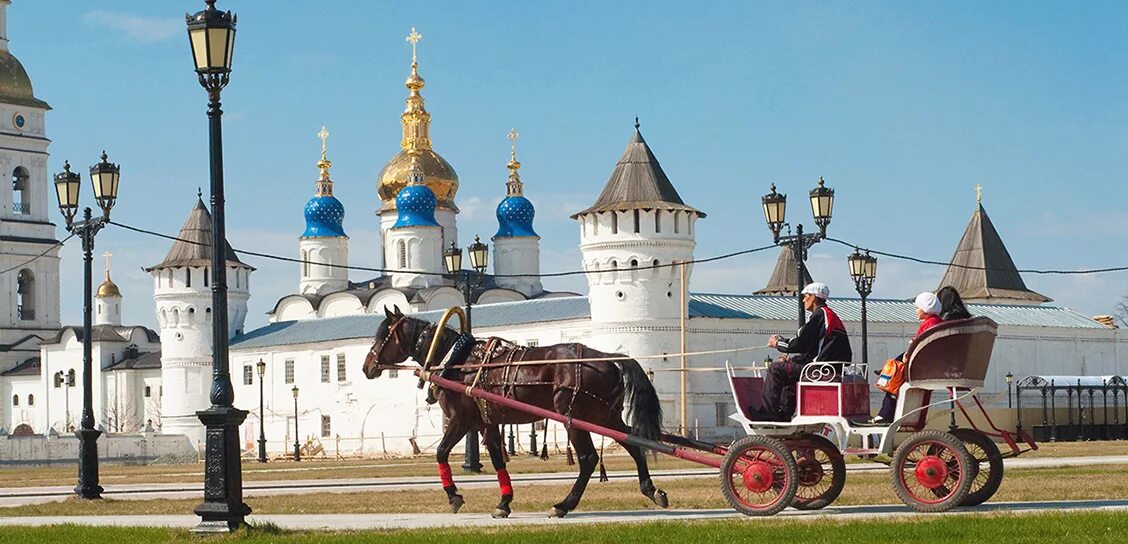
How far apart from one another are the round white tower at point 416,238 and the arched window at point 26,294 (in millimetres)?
25445

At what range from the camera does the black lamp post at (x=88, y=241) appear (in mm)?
23969

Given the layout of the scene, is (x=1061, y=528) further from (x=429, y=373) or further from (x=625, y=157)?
(x=625, y=157)

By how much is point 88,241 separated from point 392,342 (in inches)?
362

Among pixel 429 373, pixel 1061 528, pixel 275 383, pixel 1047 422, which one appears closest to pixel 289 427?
pixel 275 383

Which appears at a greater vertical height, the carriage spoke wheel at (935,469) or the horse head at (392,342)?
the horse head at (392,342)

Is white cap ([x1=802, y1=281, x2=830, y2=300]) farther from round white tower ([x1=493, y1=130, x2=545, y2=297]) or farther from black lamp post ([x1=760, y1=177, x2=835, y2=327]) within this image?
round white tower ([x1=493, y1=130, x2=545, y2=297])

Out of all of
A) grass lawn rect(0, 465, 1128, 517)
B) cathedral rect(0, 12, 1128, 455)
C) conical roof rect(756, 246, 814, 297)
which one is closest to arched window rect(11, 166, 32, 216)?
cathedral rect(0, 12, 1128, 455)

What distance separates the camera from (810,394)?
50.4 feet

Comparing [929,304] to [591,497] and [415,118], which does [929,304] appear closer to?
[591,497]

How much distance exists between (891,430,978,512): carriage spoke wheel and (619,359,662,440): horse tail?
7.75 ft

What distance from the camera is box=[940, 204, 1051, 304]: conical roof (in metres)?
81.7

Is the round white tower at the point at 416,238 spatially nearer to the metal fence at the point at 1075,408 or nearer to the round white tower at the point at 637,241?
the round white tower at the point at 637,241

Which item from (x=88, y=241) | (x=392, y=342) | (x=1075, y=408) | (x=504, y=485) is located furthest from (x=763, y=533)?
(x=1075, y=408)

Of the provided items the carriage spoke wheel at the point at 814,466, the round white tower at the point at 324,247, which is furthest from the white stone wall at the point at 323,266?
the carriage spoke wheel at the point at 814,466
